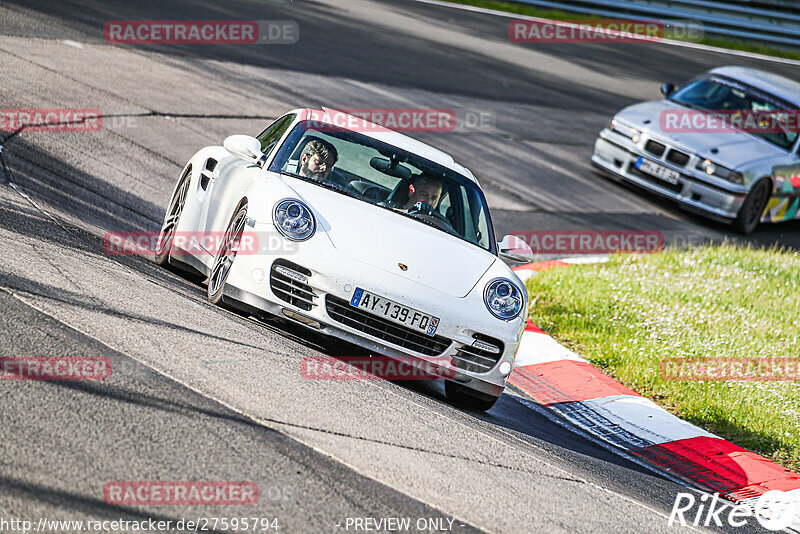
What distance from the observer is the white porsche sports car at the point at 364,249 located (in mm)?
5785

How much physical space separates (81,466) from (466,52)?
1733 centimetres

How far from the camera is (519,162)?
1454 centimetres

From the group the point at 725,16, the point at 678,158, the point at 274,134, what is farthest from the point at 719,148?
the point at 725,16

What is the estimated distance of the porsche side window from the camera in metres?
7.11

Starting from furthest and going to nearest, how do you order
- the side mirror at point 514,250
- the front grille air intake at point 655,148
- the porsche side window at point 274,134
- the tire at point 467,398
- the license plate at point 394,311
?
the front grille air intake at point 655,148 → the porsche side window at point 274,134 → the side mirror at point 514,250 → the tire at point 467,398 → the license plate at point 394,311

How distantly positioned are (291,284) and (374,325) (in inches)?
21.2

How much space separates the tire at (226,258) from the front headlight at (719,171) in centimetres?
928

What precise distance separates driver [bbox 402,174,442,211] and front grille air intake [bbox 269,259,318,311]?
4.28ft

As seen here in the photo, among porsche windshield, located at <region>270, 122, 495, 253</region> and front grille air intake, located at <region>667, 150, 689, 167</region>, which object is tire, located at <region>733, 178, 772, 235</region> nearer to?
front grille air intake, located at <region>667, 150, 689, 167</region>

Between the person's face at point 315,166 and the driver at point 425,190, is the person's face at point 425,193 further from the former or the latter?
the person's face at point 315,166

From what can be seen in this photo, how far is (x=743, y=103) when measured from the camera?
15164 millimetres

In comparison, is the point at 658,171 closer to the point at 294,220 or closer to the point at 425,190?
the point at 425,190

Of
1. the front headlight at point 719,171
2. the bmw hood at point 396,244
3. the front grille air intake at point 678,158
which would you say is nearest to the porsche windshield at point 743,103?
the front headlight at point 719,171

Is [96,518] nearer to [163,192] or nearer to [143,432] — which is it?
[143,432]
